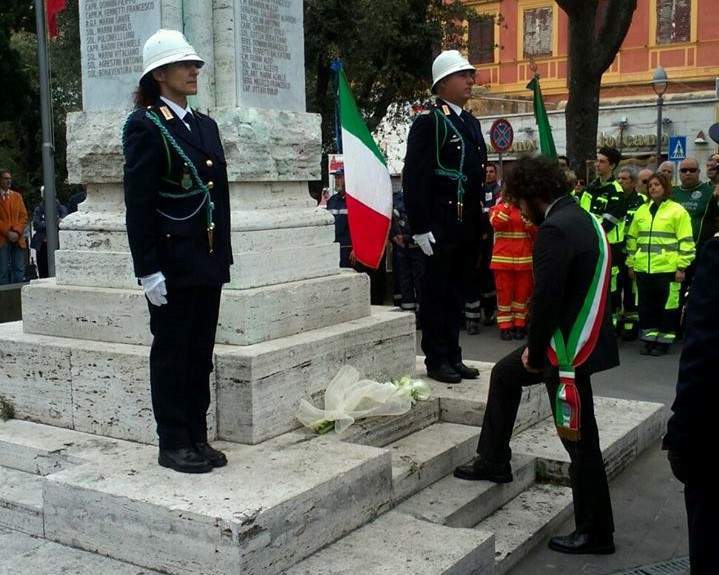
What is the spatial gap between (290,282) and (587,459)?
191 cm

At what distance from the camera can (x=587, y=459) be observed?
433cm

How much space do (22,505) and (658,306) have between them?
731 centimetres

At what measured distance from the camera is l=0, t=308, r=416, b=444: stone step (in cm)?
453

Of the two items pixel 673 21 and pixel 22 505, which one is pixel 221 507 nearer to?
pixel 22 505

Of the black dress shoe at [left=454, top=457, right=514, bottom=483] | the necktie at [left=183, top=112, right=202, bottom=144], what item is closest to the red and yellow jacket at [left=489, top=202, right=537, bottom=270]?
the black dress shoe at [left=454, top=457, right=514, bottom=483]

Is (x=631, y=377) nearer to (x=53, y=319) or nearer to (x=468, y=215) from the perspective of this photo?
(x=468, y=215)

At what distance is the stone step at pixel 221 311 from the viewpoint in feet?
15.8

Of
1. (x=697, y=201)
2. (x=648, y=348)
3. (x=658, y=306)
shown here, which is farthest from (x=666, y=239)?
(x=648, y=348)

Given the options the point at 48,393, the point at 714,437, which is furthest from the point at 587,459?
the point at 48,393

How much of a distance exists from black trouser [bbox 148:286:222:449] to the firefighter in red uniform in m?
6.39

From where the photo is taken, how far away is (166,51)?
13.2ft

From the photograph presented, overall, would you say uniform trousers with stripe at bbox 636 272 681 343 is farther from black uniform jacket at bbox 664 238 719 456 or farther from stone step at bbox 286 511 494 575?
black uniform jacket at bbox 664 238 719 456

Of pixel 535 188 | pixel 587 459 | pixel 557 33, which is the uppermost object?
pixel 557 33

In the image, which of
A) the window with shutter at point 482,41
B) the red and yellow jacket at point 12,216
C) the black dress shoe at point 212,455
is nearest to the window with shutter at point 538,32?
the window with shutter at point 482,41
